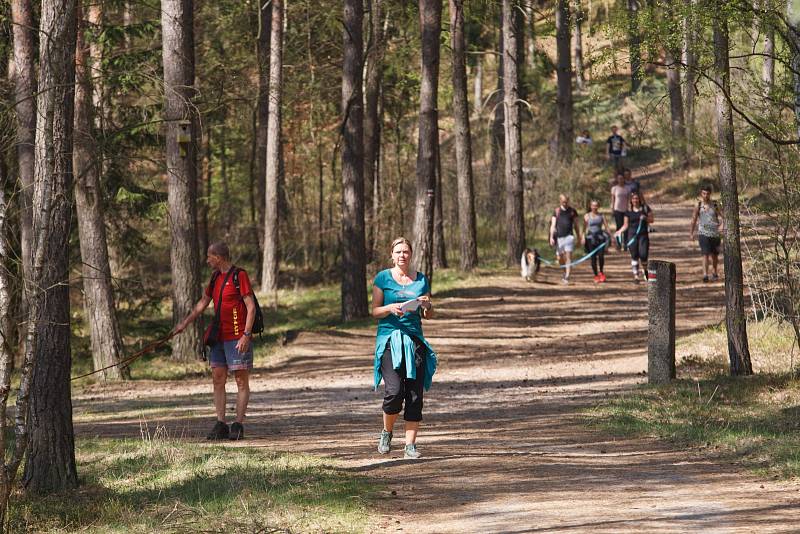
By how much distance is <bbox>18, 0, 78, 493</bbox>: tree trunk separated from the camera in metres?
8.69

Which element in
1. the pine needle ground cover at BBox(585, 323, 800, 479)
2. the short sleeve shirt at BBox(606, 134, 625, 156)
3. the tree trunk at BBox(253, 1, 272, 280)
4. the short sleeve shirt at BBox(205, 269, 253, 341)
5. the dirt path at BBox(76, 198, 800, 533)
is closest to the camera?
the dirt path at BBox(76, 198, 800, 533)

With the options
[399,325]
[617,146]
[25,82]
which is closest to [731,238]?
[399,325]

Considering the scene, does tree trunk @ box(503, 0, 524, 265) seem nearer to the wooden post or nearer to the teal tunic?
the wooden post

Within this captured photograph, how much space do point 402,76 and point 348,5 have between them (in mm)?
9501

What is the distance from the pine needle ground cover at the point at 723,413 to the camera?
32.9ft

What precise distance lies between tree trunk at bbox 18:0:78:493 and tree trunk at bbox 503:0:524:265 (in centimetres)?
1990

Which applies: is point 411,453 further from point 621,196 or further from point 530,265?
point 621,196

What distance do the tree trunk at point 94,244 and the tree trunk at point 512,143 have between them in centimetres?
1208

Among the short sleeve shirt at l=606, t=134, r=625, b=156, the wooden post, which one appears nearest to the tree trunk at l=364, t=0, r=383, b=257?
the short sleeve shirt at l=606, t=134, r=625, b=156

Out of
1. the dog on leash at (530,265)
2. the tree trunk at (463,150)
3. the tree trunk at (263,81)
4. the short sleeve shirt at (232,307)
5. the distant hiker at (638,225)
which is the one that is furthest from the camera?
the tree trunk at (263,81)

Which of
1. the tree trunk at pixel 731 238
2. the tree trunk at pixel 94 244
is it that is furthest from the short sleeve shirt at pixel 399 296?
the tree trunk at pixel 94 244

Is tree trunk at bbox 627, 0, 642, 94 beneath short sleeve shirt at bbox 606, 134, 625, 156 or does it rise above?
beneath

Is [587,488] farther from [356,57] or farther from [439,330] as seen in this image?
[356,57]

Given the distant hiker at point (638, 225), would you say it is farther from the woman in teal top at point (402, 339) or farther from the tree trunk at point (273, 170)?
the woman in teal top at point (402, 339)
